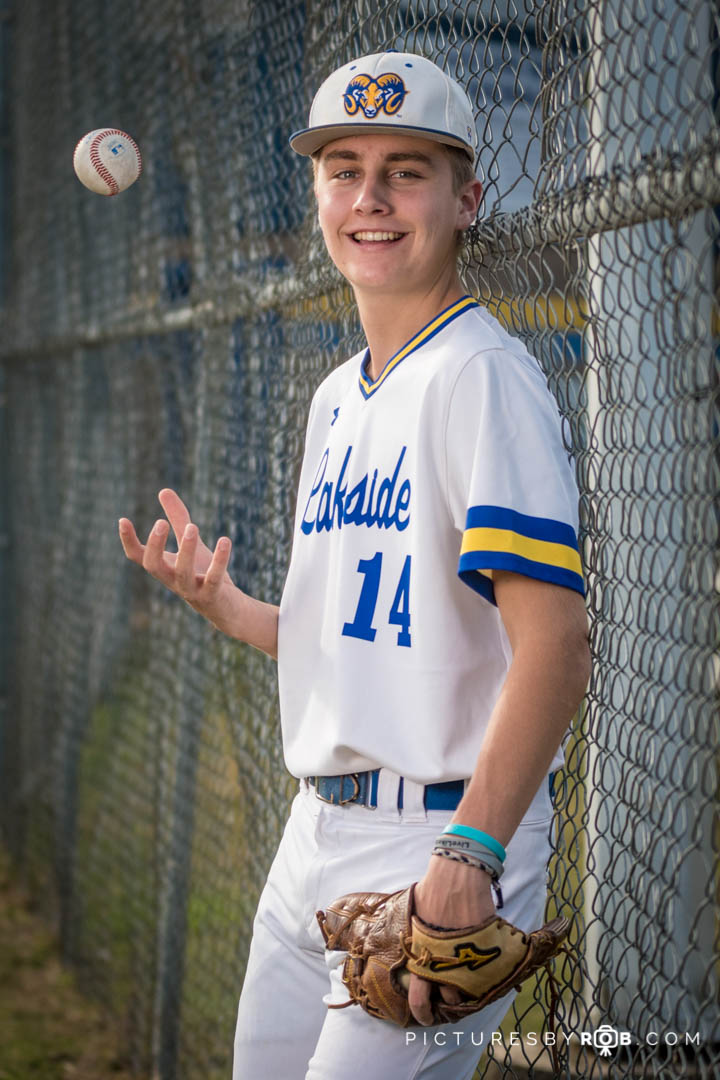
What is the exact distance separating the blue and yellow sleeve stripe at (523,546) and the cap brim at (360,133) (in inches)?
23.3

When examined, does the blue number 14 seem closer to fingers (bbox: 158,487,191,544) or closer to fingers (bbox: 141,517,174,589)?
fingers (bbox: 141,517,174,589)

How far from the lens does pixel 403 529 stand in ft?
5.90

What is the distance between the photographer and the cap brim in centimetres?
184

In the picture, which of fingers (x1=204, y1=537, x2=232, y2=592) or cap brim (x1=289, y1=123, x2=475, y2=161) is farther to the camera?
fingers (x1=204, y1=537, x2=232, y2=592)

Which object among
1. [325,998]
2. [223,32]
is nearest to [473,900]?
[325,998]

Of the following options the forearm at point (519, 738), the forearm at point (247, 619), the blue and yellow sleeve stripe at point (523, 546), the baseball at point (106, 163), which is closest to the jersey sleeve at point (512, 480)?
the blue and yellow sleeve stripe at point (523, 546)

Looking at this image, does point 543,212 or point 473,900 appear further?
point 543,212

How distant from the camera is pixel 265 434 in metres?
3.25

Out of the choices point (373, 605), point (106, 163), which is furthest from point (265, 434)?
point (373, 605)

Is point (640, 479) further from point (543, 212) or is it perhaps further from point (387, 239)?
point (387, 239)

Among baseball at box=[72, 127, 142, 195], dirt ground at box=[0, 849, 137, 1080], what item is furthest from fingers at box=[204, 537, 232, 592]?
dirt ground at box=[0, 849, 137, 1080]

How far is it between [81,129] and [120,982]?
3.25 m

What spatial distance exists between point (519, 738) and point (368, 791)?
0.35m

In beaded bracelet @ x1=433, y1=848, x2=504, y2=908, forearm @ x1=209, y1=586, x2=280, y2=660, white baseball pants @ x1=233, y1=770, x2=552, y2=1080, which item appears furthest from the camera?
forearm @ x1=209, y1=586, x2=280, y2=660
